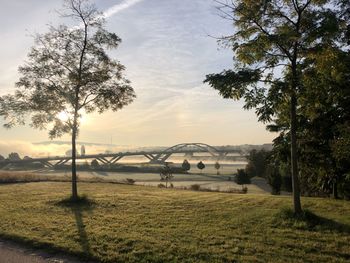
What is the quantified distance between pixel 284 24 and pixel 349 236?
786 centimetres

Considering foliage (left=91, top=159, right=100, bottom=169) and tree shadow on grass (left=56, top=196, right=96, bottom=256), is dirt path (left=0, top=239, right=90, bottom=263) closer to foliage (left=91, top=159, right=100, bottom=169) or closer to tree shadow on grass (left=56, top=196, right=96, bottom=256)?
tree shadow on grass (left=56, top=196, right=96, bottom=256)

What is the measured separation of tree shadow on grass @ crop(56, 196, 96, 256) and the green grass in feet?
0.11

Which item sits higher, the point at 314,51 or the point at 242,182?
the point at 314,51

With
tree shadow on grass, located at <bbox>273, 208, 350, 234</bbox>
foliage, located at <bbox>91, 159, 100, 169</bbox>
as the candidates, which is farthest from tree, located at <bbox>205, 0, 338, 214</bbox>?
foliage, located at <bbox>91, 159, 100, 169</bbox>

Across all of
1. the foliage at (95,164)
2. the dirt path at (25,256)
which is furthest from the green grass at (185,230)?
the foliage at (95,164)

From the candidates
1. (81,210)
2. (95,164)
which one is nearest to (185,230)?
(81,210)

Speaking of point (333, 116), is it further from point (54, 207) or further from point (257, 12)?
point (54, 207)

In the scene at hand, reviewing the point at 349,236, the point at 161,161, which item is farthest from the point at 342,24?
the point at 161,161

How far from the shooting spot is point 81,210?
720 inches

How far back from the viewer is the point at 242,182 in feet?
191

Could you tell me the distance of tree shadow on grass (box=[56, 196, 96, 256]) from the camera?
11273 mm

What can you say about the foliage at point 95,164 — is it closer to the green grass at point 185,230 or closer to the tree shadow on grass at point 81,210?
the tree shadow on grass at point 81,210

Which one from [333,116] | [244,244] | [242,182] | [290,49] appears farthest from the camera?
[242,182]

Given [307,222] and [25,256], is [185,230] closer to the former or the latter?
[307,222]
